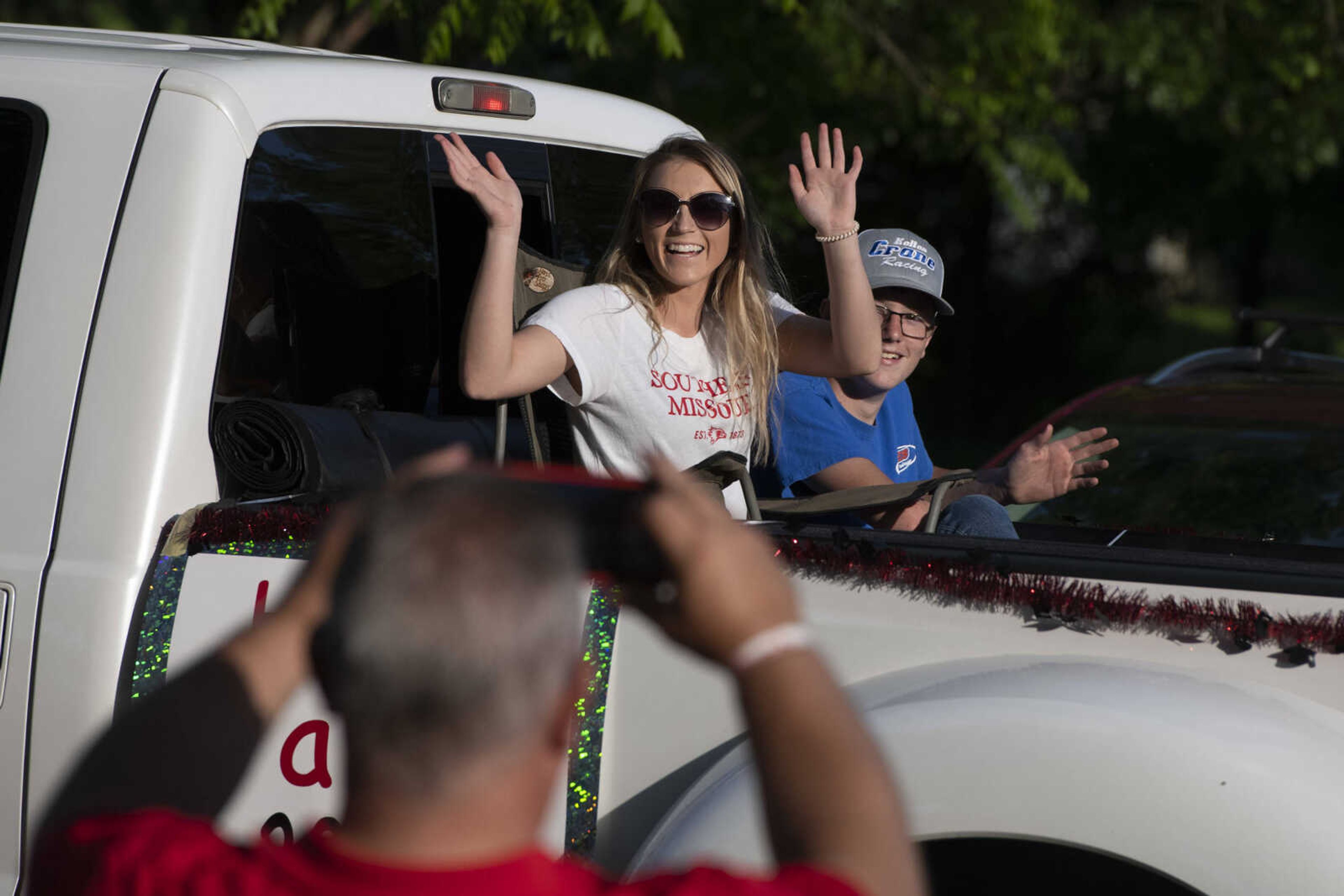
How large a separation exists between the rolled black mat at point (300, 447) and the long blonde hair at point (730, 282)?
21.9 inches

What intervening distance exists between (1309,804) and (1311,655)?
0.64ft

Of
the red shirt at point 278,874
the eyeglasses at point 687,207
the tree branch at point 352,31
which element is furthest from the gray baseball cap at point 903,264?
the tree branch at point 352,31

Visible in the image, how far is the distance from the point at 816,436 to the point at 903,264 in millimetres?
526

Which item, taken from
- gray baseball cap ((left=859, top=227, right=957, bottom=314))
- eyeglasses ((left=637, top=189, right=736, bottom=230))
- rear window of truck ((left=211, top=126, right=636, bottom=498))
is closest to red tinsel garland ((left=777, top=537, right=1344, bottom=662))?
rear window of truck ((left=211, top=126, right=636, bottom=498))

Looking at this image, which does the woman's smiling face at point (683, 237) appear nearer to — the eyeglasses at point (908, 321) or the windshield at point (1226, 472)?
the eyeglasses at point (908, 321)

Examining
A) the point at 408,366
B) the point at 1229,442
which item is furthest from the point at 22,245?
the point at 1229,442

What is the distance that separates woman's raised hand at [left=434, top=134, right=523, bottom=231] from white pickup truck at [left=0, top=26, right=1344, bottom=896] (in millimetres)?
278

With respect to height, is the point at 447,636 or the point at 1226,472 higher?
the point at 1226,472

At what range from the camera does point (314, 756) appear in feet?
6.99

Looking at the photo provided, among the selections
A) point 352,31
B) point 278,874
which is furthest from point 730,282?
point 352,31

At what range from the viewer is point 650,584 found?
3.63 feet

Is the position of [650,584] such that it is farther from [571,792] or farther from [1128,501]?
[1128,501]

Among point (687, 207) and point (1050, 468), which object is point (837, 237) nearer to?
point (687, 207)

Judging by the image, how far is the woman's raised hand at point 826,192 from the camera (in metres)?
2.83
